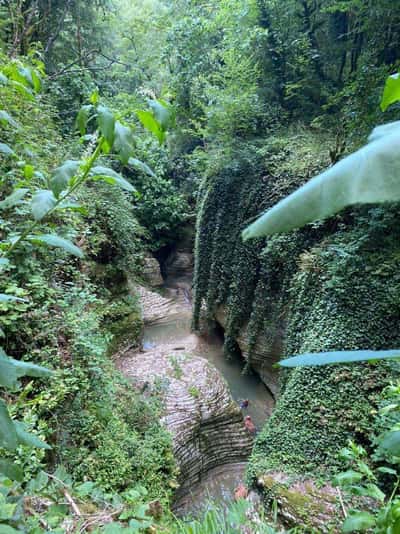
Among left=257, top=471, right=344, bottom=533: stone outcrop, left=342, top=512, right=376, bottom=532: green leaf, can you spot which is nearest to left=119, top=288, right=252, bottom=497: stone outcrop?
left=257, top=471, right=344, bottom=533: stone outcrop

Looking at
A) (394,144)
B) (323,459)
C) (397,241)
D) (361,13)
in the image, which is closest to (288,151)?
(361,13)

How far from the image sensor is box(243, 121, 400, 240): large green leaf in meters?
0.17

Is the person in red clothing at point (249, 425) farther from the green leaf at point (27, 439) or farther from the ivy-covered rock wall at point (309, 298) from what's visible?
the green leaf at point (27, 439)

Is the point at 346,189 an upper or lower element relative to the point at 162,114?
lower

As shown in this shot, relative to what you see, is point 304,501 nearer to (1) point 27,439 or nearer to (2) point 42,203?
(1) point 27,439

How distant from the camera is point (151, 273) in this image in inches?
286

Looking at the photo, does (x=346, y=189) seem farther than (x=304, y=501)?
No

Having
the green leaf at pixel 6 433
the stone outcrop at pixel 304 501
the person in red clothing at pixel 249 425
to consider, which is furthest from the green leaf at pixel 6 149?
the person in red clothing at pixel 249 425

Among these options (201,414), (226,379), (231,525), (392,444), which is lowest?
(226,379)

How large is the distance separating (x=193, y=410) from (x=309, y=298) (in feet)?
5.93

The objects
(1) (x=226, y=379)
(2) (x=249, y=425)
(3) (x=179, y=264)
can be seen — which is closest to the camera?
(2) (x=249, y=425)

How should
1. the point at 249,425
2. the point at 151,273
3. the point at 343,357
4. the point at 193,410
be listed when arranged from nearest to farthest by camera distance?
the point at 343,357 → the point at 193,410 → the point at 249,425 → the point at 151,273

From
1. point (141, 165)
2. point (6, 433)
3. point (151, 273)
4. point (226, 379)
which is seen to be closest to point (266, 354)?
point (226, 379)

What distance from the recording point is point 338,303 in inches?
92.9
